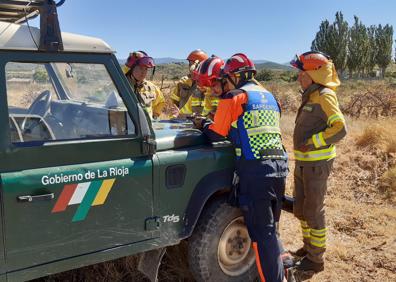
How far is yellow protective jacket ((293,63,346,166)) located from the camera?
4.22 metres

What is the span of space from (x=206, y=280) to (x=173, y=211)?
0.73 m

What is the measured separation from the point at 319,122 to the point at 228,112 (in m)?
1.36

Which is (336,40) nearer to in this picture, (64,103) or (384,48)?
(384,48)

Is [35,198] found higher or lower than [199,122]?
lower

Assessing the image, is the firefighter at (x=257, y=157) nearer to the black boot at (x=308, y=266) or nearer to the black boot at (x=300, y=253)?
the black boot at (x=308, y=266)

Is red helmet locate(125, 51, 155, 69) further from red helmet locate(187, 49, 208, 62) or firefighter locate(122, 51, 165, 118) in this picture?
red helmet locate(187, 49, 208, 62)

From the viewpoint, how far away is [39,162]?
8.55 ft

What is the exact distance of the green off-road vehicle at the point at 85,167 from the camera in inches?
101

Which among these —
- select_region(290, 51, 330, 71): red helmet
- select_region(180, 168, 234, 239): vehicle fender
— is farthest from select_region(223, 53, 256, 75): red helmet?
select_region(290, 51, 330, 71): red helmet

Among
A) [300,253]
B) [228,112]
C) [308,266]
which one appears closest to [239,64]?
[228,112]

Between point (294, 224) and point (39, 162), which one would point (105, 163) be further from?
point (294, 224)

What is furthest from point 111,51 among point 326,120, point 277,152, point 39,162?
point 326,120

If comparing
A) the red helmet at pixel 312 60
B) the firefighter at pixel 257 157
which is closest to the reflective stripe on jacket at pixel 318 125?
the red helmet at pixel 312 60

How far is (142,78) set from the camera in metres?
5.52
